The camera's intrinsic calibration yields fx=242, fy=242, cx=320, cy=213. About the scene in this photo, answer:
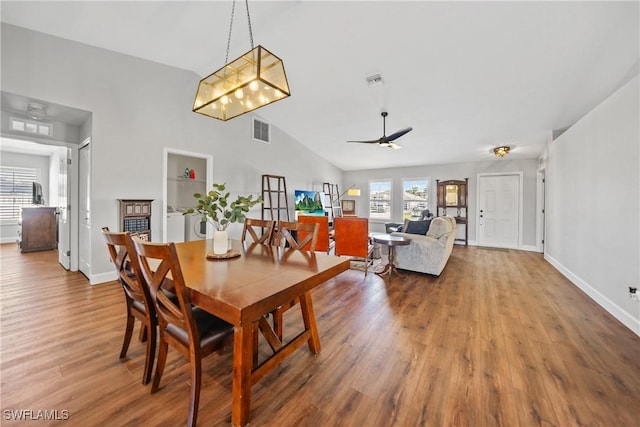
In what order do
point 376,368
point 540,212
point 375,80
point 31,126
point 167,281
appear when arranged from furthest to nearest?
point 540,212 → point 375,80 → point 31,126 → point 376,368 → point 167,281

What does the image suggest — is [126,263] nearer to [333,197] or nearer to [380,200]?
[333,197]

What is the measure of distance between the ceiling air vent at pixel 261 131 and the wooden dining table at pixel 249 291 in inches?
158

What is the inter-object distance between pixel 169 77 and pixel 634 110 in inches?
229

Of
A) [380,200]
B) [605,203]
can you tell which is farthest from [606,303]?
[380,200]

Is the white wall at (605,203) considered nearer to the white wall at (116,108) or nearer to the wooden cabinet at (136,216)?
the white wall at (116,108)

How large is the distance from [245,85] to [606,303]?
4277mm

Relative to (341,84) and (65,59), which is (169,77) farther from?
(341,84)

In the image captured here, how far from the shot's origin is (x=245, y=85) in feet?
5.52

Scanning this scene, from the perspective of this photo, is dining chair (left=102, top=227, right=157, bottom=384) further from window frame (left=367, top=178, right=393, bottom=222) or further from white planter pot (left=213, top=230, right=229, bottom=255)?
window frame (left=367, top=178, right=393, bottom=222)

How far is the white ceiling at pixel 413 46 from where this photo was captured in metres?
2.47

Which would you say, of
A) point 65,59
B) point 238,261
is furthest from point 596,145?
point 65,59

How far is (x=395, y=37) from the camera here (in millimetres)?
2885

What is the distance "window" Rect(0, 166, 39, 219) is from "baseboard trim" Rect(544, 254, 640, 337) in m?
11.4

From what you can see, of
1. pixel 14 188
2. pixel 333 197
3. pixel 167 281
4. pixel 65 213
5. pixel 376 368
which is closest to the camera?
pixel 167 281
